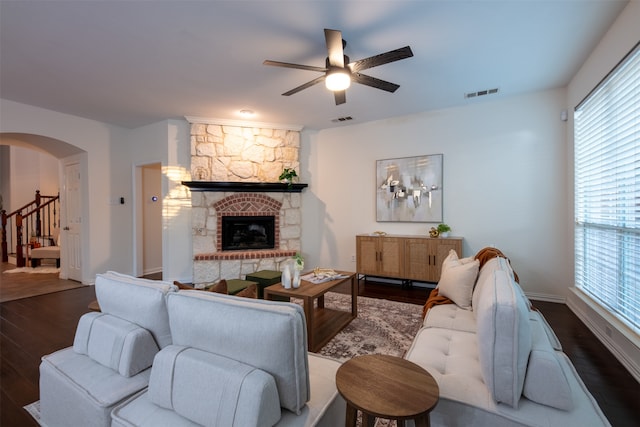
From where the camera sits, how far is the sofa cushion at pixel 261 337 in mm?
1063

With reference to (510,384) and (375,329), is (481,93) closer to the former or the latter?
(375,329)

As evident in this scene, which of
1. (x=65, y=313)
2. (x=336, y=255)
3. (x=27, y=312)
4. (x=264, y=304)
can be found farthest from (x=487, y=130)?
(x=27, y=312)

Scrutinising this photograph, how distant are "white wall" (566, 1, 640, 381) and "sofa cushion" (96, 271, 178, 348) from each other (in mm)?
3215

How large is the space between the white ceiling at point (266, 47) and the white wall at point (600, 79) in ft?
0.34

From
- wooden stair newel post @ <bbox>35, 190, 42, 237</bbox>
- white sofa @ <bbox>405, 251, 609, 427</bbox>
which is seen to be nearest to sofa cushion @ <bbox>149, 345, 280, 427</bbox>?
white sofa @ <bbox>405, 251, 609, 427</bbox>

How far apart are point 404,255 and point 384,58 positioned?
291 cm

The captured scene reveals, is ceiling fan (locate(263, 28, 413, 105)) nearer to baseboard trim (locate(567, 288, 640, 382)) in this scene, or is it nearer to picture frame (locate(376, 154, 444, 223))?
picture frame (locate(376, 154, 444, 223))

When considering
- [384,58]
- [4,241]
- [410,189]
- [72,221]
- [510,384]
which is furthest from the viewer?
[4,241]

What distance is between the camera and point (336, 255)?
5.33 m

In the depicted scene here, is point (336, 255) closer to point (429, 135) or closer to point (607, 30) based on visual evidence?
point (429, 135)

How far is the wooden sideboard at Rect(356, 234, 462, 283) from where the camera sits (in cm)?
409

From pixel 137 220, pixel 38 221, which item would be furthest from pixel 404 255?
pixel 38 221

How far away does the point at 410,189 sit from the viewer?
4.64 meters

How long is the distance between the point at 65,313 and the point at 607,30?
6481mm
